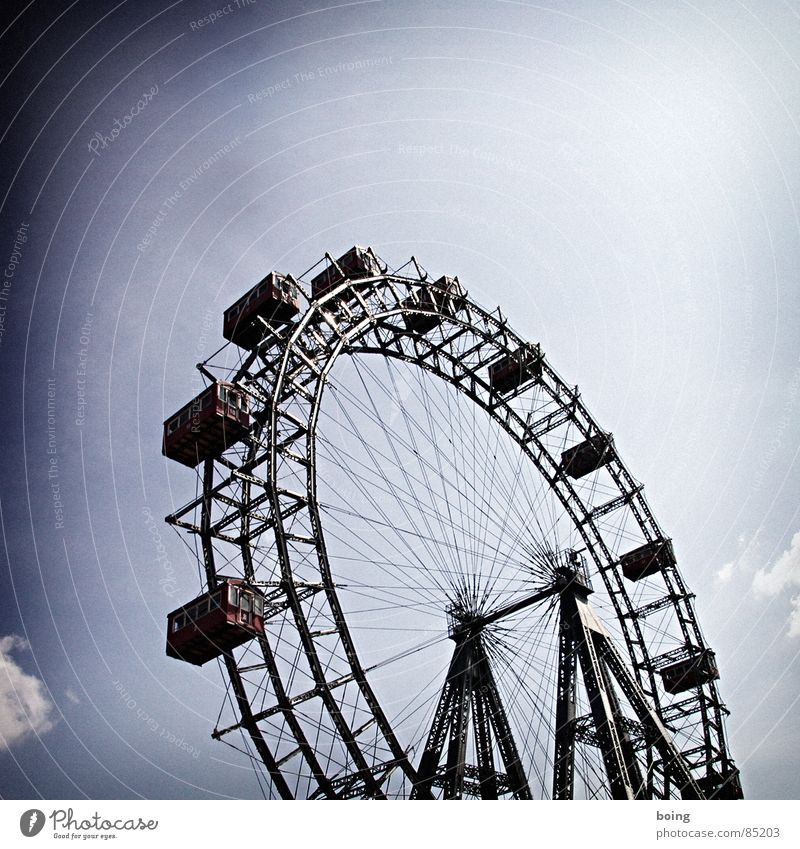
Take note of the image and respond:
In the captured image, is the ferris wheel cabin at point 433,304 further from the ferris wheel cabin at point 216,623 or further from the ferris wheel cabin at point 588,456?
the ferris wheel cabin at point 216,623

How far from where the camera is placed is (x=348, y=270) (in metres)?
17.5

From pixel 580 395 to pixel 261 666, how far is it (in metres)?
13.1

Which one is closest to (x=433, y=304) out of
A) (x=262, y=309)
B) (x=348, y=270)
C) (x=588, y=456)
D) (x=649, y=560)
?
(x=348, y=270)

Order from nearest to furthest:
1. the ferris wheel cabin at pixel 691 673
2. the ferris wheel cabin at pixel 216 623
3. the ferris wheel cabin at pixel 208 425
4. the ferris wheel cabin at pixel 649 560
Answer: the ferris wheel cabin at pixel 216 623 → the ferris wheel cabin at pixel 208 425 → the ferris wheel cabin at pixel 691 673 → the ferris wheel cabin at pixel 649 560

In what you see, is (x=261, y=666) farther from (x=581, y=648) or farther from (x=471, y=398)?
(x=471, y=398)

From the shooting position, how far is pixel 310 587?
1316cm

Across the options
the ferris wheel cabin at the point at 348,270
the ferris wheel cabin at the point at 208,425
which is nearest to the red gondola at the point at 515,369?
the ferris wheel cabin at the point at 348,270

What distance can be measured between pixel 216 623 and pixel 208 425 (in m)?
3.80

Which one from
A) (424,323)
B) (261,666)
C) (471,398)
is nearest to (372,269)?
(424,323)

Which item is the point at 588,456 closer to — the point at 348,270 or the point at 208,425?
the point at 348,270

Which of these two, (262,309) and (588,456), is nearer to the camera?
(262,309)

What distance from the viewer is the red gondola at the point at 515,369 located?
68.5 feet

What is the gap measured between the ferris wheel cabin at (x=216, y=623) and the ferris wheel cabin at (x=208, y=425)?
9.23ft

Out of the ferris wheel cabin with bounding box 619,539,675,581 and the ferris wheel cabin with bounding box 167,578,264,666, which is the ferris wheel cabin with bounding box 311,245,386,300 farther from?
the ferris wheel cabin with bounding box 619,539,675,581
